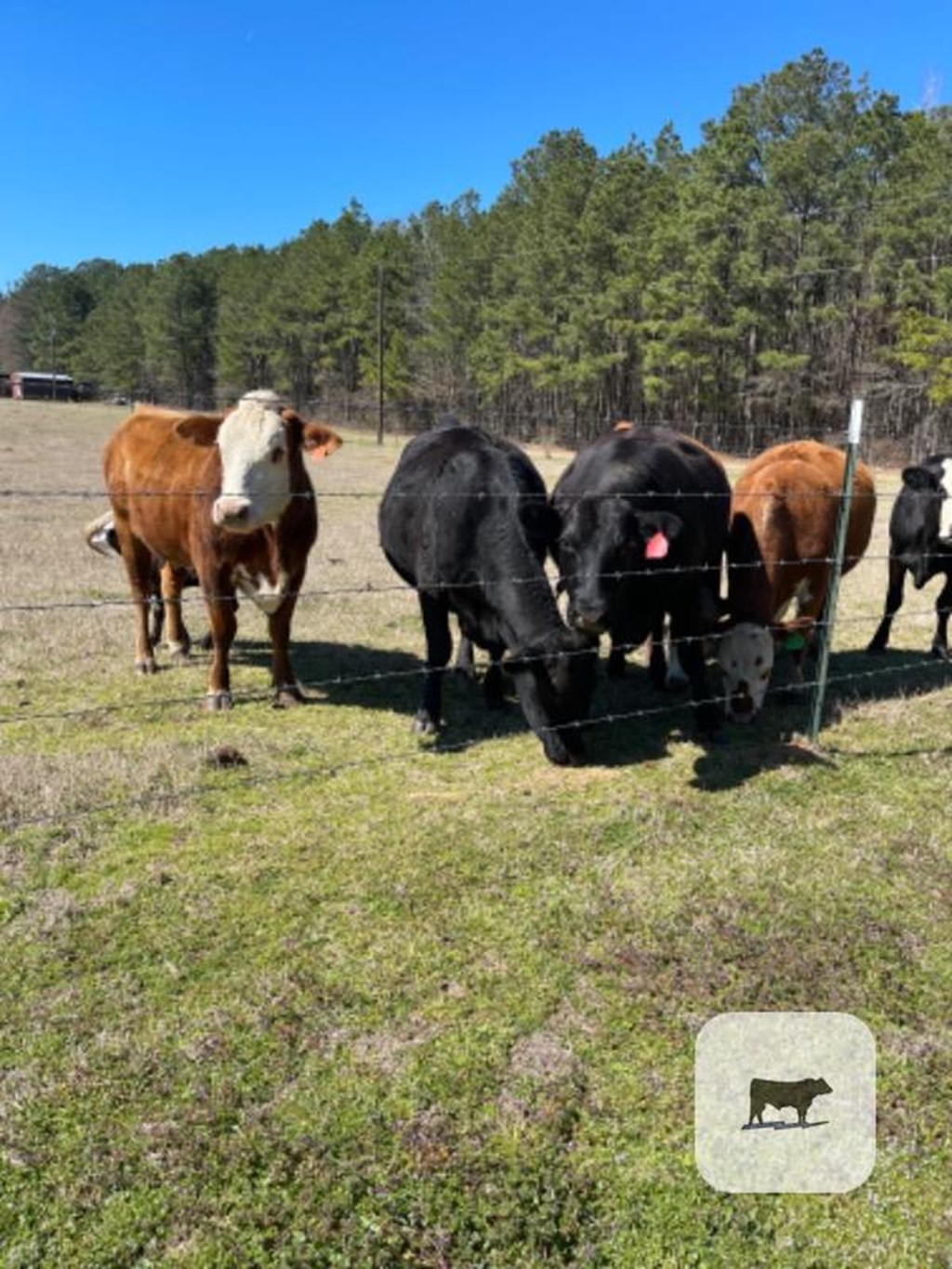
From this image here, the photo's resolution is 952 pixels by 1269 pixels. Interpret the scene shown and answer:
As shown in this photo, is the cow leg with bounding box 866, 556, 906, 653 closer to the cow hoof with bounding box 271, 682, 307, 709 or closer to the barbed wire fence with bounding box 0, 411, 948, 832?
the barbed wire fence with bounding box 0, 411, 948, 832

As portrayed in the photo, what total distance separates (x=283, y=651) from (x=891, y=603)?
17.1 ft

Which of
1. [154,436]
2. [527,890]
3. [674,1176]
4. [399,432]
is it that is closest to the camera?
[674,1176]

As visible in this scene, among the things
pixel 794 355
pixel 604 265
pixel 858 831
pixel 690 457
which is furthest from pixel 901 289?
pixel 858 831

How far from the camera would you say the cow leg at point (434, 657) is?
5.71 m

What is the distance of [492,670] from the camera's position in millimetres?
6219

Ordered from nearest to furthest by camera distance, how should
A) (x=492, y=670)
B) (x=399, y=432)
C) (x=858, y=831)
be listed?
(x=858, y=831) < (x=492, y=670) < (x=399, y=432)

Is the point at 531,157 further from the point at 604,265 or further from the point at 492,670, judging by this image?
the point at 492,670

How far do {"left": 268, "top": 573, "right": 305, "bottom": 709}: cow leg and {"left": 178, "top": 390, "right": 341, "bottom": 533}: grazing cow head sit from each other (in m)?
0.66

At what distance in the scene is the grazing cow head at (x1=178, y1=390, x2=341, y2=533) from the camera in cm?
538

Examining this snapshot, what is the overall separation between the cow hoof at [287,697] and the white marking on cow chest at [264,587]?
510mm

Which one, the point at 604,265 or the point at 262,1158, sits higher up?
the point at 604,265

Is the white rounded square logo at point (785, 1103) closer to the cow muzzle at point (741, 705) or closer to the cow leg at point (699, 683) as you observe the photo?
the cow leg at point (699, 683)

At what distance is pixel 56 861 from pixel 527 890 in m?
1.97

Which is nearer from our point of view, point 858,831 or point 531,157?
point 858,831
